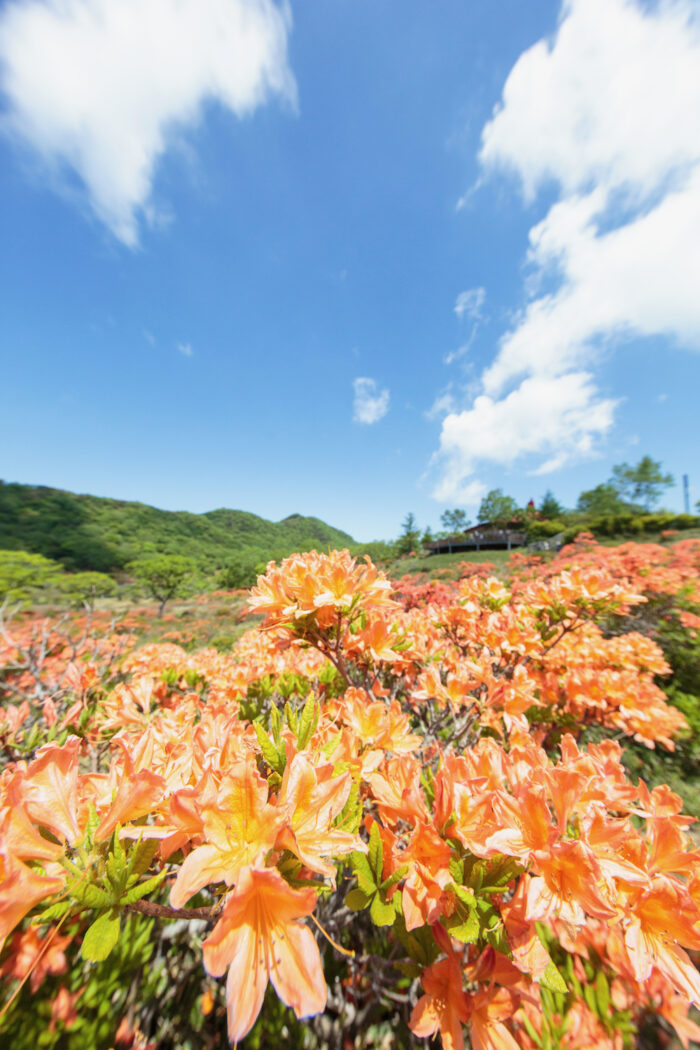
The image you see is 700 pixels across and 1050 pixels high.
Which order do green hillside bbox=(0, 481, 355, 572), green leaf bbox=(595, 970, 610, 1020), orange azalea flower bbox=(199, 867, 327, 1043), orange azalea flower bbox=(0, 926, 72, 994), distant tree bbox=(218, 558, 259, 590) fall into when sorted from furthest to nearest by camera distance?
green hillside bbox=(0, 481, 355, 572)
distant tree bbox=(218, 558, 259, 590)
green leaf bbox=(595, 970, 610, 1020)
orange azalea flower bbox=(0, 926, 72, 994)
orange azalea flower bbox=(199, 867, 327, 1043)

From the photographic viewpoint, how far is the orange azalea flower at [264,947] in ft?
2.05

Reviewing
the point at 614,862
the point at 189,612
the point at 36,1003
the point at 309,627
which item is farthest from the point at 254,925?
the point at 189,612

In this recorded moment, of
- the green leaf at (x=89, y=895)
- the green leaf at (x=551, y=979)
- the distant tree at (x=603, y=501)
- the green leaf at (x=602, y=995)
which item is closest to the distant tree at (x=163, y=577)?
the green leaf at (x=602, y=995)

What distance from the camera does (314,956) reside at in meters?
0.68

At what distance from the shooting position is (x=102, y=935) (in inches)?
27.4

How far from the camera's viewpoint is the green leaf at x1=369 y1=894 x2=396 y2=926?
0.93 meters

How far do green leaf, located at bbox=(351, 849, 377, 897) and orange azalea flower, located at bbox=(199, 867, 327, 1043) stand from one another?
29 centimetres

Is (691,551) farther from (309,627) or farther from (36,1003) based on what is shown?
(36,1003)

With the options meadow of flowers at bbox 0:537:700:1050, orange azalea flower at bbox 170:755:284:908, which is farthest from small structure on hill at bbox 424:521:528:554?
orange azalea flower at bbox 170:755:284:908

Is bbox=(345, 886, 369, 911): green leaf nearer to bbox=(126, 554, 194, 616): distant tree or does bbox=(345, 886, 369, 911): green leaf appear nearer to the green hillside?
the green hillside

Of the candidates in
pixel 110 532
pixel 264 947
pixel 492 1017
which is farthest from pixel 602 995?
pixel 110 532

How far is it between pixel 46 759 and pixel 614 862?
131cm

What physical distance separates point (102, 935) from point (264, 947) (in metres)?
0.31

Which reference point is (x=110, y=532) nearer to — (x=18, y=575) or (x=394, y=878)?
(x=18, y=575)
